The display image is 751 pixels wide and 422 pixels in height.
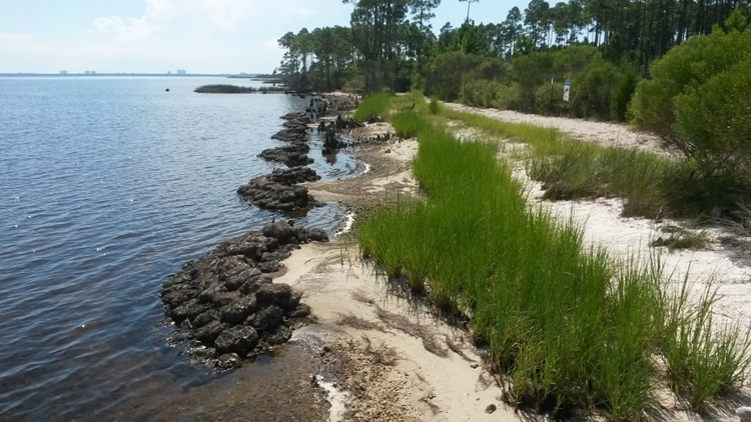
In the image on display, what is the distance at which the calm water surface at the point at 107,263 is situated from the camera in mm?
6168

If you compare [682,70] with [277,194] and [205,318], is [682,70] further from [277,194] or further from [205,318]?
[277,194]

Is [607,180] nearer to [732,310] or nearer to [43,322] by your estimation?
[732,310]

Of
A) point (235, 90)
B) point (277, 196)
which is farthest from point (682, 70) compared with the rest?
point (235, 90)

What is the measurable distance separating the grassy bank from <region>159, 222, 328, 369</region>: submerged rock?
177 centimetres

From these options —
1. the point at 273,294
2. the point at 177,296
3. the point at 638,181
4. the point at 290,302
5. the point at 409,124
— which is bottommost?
the point at 177,296

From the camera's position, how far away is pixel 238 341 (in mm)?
6742

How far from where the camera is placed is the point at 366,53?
234 feet

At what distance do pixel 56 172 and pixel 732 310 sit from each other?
22314 mm

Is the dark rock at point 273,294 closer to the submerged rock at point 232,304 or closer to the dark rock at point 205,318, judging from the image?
the submerged rock at point 232,304

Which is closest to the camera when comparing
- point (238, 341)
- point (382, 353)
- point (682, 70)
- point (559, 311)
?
point (559, 311)

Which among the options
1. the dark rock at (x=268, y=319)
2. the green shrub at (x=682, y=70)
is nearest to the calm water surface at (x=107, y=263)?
the dark rock at (x=268, y=319)

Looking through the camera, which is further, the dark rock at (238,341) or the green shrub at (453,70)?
the green shrub at (453,70)

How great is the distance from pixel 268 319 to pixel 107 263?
526cm

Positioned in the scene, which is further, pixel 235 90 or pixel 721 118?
pixel 235 90
